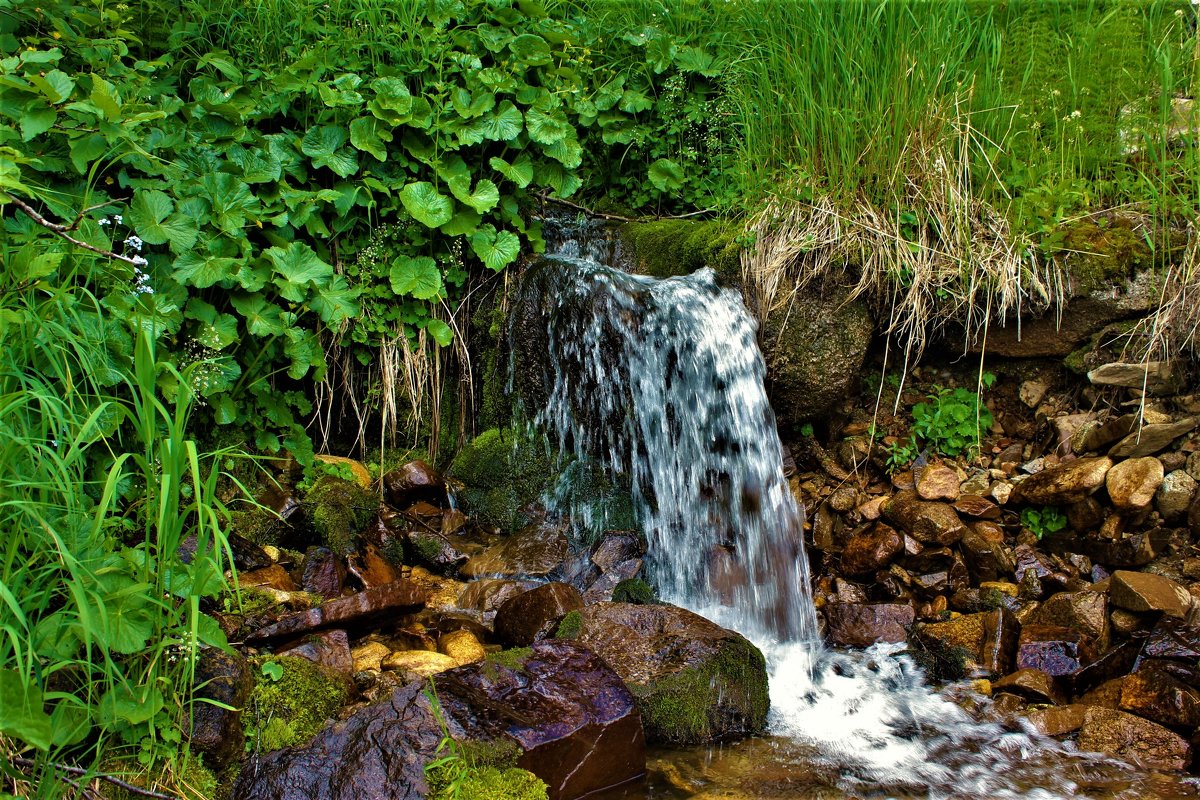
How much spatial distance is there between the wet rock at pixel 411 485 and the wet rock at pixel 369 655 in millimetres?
Result: 1319

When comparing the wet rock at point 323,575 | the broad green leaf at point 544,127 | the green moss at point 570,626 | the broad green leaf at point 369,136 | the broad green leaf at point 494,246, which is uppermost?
the broad green leaf at point 544,127

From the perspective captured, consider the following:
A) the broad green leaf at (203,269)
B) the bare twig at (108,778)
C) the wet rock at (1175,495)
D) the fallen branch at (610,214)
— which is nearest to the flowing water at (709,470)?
the fallen branch at (610,214)

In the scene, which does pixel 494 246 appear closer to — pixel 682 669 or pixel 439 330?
pixel 439 330

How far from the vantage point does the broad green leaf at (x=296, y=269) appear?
375cm

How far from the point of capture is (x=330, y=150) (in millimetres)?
4090

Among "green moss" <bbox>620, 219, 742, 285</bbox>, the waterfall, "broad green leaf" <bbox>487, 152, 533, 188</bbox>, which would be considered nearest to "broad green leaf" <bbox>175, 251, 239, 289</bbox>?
"broad green leaf" <bbox>487, 152, 533, 188</bbox>

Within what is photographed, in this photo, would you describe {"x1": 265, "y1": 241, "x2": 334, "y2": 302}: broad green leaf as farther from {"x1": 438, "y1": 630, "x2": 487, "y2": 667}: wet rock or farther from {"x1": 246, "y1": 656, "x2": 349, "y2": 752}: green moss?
{"x1": 246, "y1": 656, "x2": 349, "y2": 752}: green moss

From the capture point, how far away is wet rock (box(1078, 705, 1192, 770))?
2707 mm

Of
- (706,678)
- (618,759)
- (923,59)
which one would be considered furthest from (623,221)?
(618,759)

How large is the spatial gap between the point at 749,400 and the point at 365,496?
6.46 feet

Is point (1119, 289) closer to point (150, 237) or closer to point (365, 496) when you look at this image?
point (365, 496)

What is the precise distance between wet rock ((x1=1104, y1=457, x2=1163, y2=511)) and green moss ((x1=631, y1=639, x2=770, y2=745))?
1.88m

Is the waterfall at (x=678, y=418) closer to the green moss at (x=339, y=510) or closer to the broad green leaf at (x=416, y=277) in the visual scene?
the broad green leaf at (x=416, y=277)

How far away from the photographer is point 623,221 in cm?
528
